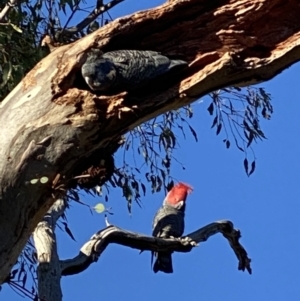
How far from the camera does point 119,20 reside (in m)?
1.89

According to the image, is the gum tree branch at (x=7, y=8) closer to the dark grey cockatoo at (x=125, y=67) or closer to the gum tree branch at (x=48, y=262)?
the gum tree branch at (x=48, y=262)

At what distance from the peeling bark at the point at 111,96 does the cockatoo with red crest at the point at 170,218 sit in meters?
1.76

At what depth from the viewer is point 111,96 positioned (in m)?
1.85

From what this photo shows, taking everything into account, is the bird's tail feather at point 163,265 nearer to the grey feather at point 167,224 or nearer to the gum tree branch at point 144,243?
the grey feather at point 167,224

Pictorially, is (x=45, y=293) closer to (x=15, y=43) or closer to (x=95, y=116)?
(x=95, y=116)

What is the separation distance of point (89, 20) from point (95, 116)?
2.10 meters

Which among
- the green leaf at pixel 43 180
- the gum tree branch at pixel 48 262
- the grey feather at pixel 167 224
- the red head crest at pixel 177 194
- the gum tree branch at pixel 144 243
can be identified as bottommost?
the green leaf at pixel 43 180

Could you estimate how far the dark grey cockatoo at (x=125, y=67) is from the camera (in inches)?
72.1

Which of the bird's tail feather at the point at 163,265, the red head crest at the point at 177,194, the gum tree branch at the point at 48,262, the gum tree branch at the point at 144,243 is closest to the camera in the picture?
the gum tree branch at the point at 48,262

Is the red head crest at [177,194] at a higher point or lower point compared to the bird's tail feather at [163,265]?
higher

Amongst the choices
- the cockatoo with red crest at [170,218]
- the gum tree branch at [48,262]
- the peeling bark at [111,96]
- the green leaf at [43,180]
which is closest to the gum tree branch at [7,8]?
the gum tree branch at [48,262]

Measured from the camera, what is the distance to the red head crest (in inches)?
189

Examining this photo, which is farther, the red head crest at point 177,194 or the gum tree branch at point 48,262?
the red head crest at point 177,194

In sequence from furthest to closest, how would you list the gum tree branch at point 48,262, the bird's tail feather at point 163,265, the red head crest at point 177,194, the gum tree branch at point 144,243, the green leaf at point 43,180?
the red head crest at point 177,194
the bird's tail feather at point 163,265
the gum tree branch at point 144,243
the gum tree branch at point 48,262
the green leaf at point 43,180
